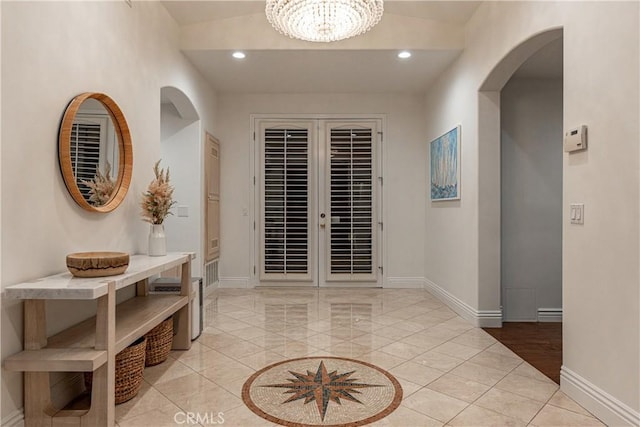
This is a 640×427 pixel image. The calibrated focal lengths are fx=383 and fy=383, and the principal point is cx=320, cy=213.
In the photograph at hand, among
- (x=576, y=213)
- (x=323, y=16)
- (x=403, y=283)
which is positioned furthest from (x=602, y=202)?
(x=403, y=283)

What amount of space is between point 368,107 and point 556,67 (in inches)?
96.8

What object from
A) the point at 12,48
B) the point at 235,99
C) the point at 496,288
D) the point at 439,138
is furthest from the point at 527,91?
the point at 12,48

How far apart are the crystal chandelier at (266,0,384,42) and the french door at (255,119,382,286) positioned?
2614 millimetres

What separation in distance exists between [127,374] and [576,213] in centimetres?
279

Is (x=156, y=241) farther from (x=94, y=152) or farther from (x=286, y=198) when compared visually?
(x=286, y=198)

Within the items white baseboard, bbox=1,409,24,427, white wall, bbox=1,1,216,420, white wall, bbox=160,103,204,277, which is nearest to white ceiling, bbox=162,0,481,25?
white wall, bbox=1,1,216,420

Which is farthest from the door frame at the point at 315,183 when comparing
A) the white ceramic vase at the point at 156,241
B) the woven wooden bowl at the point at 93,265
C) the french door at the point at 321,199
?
the woven wooden bowl at the point at 93,265

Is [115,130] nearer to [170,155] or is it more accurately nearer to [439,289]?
[170,155]

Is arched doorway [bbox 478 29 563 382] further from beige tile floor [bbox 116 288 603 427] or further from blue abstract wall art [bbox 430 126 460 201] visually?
beige tile floor [bbox 116 288 603 427]

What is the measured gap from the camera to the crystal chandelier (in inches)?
108

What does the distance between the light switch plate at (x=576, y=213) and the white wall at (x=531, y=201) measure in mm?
1713

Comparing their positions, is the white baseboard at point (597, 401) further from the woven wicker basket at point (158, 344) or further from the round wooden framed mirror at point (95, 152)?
the round wooden framed mirror at point (95, 152)

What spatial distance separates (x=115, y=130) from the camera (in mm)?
2754

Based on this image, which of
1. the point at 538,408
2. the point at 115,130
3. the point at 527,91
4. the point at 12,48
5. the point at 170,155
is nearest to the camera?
the point at 12,48
